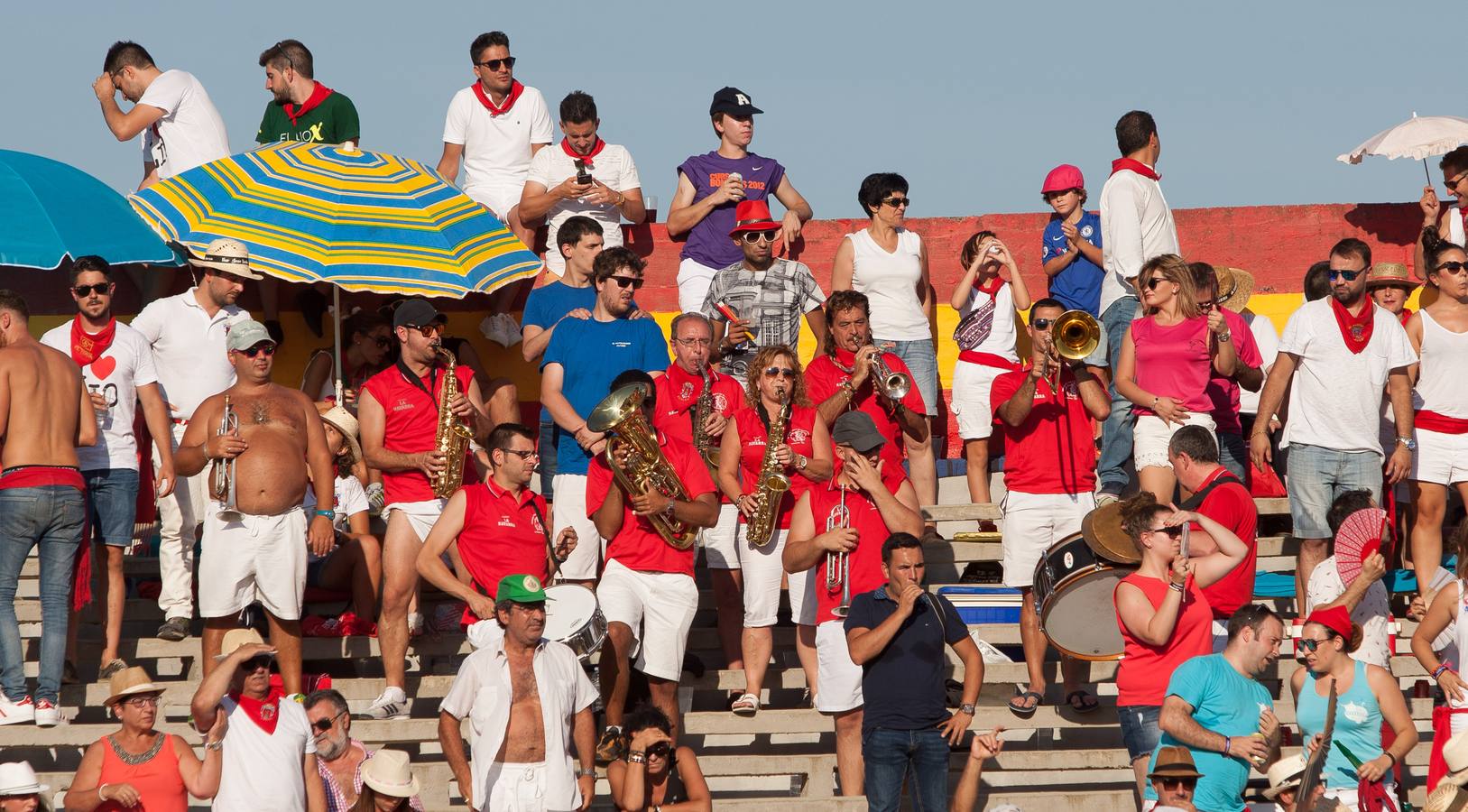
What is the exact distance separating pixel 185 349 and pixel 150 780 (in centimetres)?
346

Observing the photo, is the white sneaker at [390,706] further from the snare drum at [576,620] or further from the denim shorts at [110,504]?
the denim shorts at [110,504]

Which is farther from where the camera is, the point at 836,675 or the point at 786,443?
the point at 786,443

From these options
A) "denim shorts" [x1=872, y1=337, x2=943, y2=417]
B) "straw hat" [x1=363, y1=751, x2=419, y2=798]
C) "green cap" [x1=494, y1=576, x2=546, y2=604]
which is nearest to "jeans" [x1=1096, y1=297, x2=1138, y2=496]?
"denim shorts" [x1=872, y1=337, x2=943, y2=417]

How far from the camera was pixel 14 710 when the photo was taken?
9.73 m

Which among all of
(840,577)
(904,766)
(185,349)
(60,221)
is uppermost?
(60,221)

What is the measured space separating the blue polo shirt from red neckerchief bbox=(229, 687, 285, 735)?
256 cm

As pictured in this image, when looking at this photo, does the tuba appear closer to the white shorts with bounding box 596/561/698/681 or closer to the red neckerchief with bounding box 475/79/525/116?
the white shorts with bounding box 596/561/698/681

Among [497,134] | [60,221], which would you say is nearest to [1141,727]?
[497,134]

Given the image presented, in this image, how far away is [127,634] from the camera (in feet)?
37.7

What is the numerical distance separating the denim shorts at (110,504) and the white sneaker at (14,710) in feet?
3.47

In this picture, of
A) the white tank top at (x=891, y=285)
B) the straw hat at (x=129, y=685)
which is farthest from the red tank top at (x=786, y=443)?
the straw hat at (x=129, y=685)

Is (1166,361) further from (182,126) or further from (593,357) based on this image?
(182,126)

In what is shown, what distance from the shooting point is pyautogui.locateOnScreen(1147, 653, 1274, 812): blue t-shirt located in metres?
8.27

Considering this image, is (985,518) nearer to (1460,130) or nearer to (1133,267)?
(1133,267)
